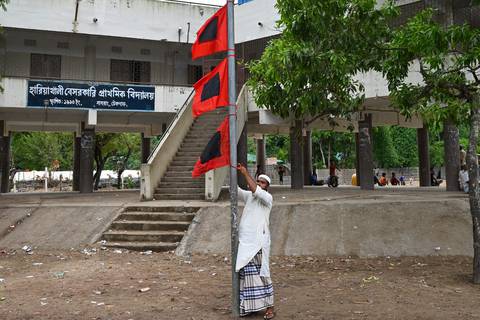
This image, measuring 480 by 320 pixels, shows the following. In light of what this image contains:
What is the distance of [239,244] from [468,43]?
4.80 meters

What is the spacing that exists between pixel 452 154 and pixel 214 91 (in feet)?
40.9

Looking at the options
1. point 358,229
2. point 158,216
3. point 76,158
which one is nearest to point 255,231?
point 358,229

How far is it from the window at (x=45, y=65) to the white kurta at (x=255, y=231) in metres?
18.4

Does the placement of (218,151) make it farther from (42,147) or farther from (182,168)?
(42,147)

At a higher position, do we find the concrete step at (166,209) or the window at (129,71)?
the window at (129,71)

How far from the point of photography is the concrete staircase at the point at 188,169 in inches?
539

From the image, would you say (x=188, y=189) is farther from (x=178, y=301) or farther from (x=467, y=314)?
(x=467, y=314)

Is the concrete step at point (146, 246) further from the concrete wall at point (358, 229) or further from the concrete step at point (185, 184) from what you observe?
the concrete step at point (185, 184)

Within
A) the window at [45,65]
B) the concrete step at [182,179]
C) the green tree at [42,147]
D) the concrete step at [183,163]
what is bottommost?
the concrete step at [182,179]

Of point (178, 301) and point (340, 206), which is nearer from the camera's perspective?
point (178, 301)

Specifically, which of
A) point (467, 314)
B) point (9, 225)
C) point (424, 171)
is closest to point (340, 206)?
point (467, 314)

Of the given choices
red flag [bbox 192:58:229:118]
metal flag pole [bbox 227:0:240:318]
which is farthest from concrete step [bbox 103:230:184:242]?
red flag [bbox 192:58:229:118]

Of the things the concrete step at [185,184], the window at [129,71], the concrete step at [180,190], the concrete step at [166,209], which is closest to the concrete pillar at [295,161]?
the concrete step at [185,184]

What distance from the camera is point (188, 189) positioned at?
13758mm
